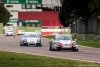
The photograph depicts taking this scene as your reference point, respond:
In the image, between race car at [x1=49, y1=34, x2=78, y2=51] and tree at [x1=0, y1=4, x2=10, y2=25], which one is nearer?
race car at [x1=49, y1=34, x2=78, y2=51]

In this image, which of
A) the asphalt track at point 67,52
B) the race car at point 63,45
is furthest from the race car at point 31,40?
the race car at point 63,45

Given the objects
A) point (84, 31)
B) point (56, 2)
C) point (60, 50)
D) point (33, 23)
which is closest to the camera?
point (60, 50)

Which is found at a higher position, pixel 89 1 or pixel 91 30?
pixel 89 1

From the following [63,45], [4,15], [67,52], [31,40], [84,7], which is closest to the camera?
[67,52]

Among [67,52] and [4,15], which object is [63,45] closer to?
[67,52]

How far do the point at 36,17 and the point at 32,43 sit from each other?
87311 millimetres

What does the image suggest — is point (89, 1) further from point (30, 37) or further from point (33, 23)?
point (33, 23)

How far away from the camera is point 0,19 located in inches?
5433

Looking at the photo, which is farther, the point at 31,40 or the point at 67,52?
the point at 31,40

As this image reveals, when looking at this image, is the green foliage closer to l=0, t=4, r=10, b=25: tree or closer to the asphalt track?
the asphalt track

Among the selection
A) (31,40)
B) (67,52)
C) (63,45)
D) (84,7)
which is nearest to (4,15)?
(84,7)

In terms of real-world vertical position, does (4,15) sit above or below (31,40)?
above

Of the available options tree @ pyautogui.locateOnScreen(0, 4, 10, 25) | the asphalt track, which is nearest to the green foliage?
the asphalt track

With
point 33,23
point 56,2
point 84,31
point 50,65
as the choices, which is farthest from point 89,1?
point 33,23
